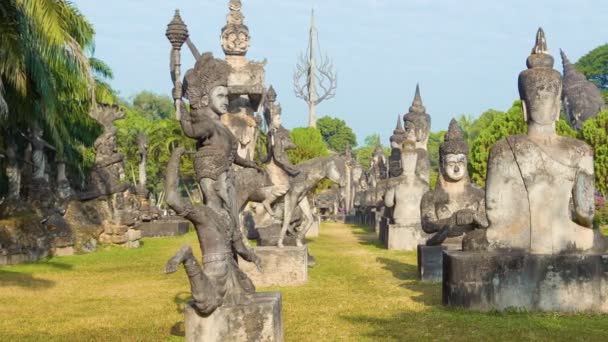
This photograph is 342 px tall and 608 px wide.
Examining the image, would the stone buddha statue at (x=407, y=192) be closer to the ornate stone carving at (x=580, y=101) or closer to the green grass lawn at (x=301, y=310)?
the green grass lawn at (x=301, y=310)

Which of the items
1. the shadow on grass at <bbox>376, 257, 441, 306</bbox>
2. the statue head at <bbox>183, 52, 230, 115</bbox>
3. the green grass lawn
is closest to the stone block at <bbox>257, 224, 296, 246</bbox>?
the green grass lawn

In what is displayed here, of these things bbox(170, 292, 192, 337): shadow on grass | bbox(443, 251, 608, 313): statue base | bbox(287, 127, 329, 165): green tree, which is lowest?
bbox(170, 292, 192, 337): shadow on grass

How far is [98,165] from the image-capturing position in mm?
21031

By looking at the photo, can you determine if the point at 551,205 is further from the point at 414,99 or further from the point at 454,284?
the point at 414,99

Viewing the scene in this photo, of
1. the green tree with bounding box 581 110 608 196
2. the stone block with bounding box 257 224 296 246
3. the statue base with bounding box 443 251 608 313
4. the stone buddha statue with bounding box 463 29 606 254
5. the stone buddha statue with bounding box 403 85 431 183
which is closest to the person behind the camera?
the statue base with bounding box 443 251 608 313

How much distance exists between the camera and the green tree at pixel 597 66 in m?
64.7

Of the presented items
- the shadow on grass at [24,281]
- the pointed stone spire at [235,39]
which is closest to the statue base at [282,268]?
the shadow on grass at [24,281]

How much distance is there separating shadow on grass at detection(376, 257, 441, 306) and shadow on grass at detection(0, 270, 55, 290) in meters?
5.87

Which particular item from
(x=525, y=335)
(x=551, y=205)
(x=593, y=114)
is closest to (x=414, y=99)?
(x=551, y=205)

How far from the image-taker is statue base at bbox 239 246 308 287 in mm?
12242

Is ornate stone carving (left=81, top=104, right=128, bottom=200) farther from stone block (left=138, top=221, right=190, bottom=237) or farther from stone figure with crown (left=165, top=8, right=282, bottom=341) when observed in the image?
stone figure with crown (left=165, top=8, right=282, bottom=341)

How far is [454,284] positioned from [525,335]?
5.23 feet

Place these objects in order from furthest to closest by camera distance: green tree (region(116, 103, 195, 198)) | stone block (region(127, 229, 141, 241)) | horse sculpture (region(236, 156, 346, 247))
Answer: green tree (region(116, 103, 195, 198))
stone block (region(127, 229, 141, 241))
horse sculpture (region(236, 156, 346, 247))

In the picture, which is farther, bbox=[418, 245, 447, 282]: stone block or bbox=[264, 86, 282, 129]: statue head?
bbox=[264, 86, 282, 129]: statue head
